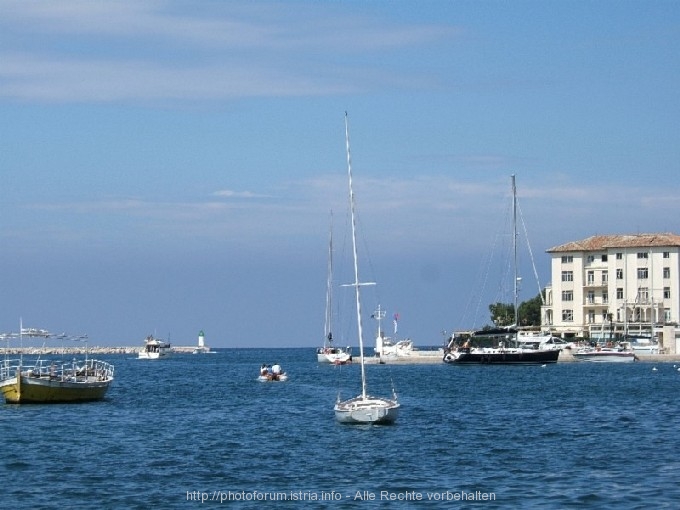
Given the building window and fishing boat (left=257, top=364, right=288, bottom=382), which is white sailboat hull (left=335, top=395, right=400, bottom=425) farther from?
the building window

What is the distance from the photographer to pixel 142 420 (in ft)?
219

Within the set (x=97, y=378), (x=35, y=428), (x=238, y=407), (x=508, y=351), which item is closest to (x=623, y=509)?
(x=35, y=428)

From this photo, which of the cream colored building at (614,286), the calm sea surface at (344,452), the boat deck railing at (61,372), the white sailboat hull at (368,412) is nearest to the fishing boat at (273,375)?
the calm sea surface at (344,452)

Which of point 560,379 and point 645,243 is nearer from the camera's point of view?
point 560,379

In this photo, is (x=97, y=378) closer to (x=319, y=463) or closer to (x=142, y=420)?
(x=142, y=420)

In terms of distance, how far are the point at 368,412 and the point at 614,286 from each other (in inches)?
4556

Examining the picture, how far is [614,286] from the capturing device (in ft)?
552

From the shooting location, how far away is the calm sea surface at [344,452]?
127ft

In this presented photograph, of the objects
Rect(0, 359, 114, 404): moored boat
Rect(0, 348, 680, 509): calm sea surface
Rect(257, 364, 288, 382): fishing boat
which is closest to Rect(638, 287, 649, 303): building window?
Rect(257, 364, 288, 382): fishing boat

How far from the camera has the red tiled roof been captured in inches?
6506

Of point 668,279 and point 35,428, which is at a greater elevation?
point 668,279

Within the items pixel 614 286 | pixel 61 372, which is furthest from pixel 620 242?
pixel 61 372

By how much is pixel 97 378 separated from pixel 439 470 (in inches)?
1634

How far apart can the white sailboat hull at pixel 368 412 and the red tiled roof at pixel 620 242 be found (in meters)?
113
